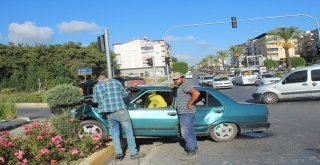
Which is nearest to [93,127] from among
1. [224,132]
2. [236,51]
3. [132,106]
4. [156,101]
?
[132,106]

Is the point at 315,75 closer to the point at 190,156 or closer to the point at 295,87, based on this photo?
the point at 295,87

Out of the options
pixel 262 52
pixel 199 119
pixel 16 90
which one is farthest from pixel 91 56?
pixel 262 52

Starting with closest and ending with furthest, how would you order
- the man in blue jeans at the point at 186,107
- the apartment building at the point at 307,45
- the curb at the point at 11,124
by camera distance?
the man in blue jeans at the point at 186,107 → the curb at the point at 11,124 → the apartment building at the point at 307,45

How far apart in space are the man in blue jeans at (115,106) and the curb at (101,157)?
24 cm

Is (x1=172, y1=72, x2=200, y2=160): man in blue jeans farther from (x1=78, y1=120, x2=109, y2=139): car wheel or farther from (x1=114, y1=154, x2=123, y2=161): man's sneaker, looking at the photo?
(x1=78, y1=120, x2=109, y2=139): car wheel

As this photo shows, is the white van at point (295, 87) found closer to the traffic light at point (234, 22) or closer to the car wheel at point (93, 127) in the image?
the car wheel at point (93, 127)

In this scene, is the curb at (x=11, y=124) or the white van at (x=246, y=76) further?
the white van at (x=246, y=76)

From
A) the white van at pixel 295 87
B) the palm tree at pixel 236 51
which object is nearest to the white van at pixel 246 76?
the white van at pixel 295 87

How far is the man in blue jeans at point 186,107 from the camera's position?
7578 millimetres

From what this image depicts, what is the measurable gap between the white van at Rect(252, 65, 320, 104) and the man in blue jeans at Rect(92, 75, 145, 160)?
12546mm

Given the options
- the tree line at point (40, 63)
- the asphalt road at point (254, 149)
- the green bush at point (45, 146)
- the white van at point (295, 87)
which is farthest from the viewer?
the tree line at point (40, 63)

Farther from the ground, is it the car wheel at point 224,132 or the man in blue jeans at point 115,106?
the man in blue jeans at point 115,106

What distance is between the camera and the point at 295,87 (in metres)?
18.5

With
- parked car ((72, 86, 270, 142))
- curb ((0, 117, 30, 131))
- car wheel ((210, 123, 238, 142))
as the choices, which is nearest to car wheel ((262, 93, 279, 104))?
parked car ((72, 86, 270, 142))
